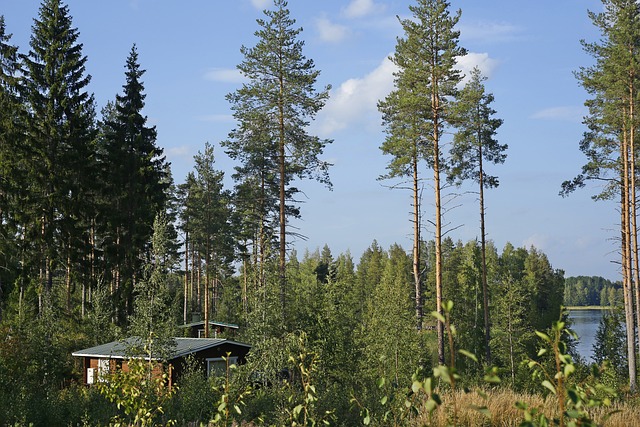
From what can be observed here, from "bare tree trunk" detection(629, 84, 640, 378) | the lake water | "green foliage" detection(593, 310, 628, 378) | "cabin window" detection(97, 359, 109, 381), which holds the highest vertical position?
"bare tree trunk" detection(629, 84, 640, 378)

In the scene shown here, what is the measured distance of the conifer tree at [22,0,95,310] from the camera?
29656mm

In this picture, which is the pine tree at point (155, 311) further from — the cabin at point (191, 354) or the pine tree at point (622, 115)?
the pine tree at point (622, 115)

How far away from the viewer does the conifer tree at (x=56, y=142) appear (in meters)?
29.7

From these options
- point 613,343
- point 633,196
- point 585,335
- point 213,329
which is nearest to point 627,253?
point 633,196

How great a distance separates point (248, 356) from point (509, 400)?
1008 cm

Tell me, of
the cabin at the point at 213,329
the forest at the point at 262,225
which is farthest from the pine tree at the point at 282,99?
the cabin at the point at 213,329

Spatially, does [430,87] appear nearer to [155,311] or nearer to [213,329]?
[155,311]

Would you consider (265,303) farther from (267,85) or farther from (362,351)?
(267,85)

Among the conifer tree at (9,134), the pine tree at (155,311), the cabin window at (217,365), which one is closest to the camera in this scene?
the pine tree at (155,311)

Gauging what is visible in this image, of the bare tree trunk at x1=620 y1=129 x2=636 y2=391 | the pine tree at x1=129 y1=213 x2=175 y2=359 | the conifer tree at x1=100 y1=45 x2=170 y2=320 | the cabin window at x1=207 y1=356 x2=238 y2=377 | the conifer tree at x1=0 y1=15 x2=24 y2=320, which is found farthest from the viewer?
the conifer tree at x1=100 y1=45 x2=170 y2=320

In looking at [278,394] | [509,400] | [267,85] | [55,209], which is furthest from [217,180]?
[509,400]

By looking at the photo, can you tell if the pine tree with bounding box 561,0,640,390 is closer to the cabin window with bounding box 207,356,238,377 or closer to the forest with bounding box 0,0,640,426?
the forest with bounding box 0,0,640,426

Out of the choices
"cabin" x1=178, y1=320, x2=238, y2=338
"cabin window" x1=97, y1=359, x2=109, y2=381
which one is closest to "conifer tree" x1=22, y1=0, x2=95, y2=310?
"cabin window" x1=97, y1=359, x2=109, y2=381

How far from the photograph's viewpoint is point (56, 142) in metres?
30.7
